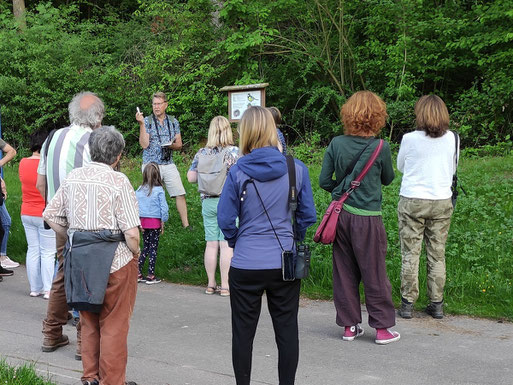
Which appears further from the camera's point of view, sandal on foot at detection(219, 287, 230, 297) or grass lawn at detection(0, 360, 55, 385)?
sandal on foot at detection(219, 287, 230, 297)

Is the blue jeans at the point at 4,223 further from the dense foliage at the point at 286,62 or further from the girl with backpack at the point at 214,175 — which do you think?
the dense foliage at the point at 286,62

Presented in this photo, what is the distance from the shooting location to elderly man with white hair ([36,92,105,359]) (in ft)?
18.7

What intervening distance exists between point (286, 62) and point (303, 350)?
13.3 m

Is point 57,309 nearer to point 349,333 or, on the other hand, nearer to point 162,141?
point 349,333

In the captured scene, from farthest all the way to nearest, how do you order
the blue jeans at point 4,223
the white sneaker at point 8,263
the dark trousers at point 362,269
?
the white sneaker at point 8,263, the blue jeans at point 4,223, the dark trousers at point 362,269

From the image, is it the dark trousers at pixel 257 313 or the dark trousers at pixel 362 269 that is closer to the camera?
the dark trousers at pixel 257 313

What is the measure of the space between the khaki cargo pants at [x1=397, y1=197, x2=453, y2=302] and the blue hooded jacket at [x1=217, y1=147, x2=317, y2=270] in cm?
234

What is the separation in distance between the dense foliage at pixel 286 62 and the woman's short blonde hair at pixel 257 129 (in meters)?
11.6

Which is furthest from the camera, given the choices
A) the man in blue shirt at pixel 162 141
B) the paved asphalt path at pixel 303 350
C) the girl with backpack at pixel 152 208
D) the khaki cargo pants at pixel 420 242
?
the man in blue shirt at pixel 162 141

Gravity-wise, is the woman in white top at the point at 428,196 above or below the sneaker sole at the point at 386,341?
above

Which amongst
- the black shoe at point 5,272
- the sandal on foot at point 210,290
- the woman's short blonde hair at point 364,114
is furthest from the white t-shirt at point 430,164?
the black shoe at point 5,272

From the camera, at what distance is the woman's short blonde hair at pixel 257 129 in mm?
4352

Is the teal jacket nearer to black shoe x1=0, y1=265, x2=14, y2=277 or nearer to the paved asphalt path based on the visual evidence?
the paved asphalt path

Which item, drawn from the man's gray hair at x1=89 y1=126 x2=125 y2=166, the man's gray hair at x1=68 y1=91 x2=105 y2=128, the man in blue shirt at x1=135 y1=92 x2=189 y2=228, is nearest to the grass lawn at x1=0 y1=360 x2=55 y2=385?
the man's gray hair at x1=89 y1=126 x2=125 y2=166
